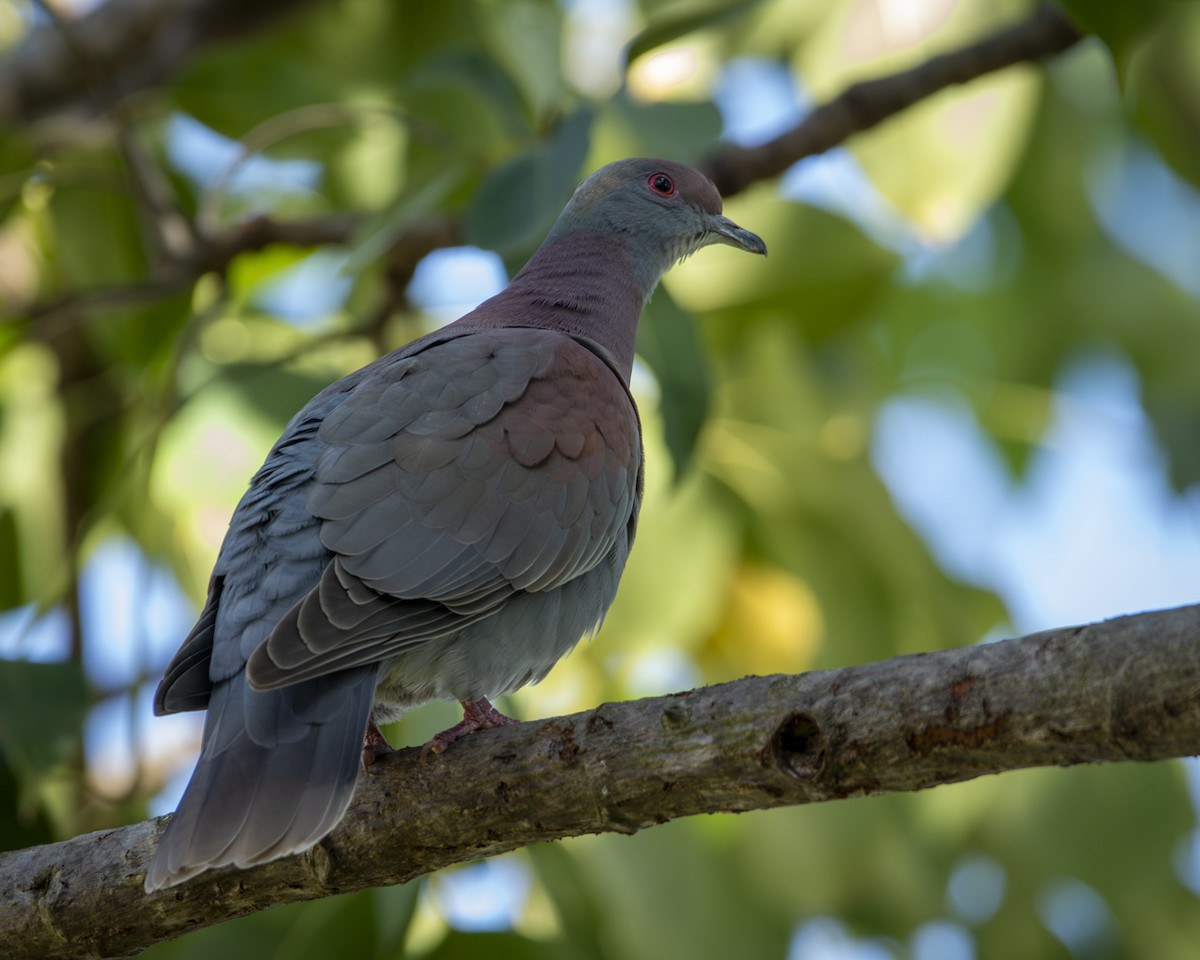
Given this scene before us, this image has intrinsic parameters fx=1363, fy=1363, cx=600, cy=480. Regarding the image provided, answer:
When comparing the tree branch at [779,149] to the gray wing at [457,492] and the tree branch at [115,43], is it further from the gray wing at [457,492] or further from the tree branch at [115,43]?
the gray wing at [457,492]

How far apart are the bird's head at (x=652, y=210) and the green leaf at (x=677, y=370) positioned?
0.34 meters

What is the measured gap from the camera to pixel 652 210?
14.0 ft

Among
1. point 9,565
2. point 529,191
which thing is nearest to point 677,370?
point 529,191

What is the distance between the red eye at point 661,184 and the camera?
427 cm

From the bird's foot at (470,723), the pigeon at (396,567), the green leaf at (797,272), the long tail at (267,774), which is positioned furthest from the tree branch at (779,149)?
the long tail at (267,774)

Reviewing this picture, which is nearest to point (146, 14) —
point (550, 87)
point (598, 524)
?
point (550, 87)

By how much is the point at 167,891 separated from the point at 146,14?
12.4 ft

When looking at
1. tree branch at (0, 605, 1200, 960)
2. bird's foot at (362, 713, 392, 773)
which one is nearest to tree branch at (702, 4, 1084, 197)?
bird's foot at (362, 713, 392, 773)

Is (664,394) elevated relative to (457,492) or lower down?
lower down

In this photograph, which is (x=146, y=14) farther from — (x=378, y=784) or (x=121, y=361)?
(x=378, y=784)

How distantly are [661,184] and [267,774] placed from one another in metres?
2.42

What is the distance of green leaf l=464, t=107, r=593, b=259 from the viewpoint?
11.3 feet

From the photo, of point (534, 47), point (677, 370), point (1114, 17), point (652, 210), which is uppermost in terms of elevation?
point (1114, 17)

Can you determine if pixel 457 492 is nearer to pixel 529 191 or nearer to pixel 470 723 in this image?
pixel 470 723
